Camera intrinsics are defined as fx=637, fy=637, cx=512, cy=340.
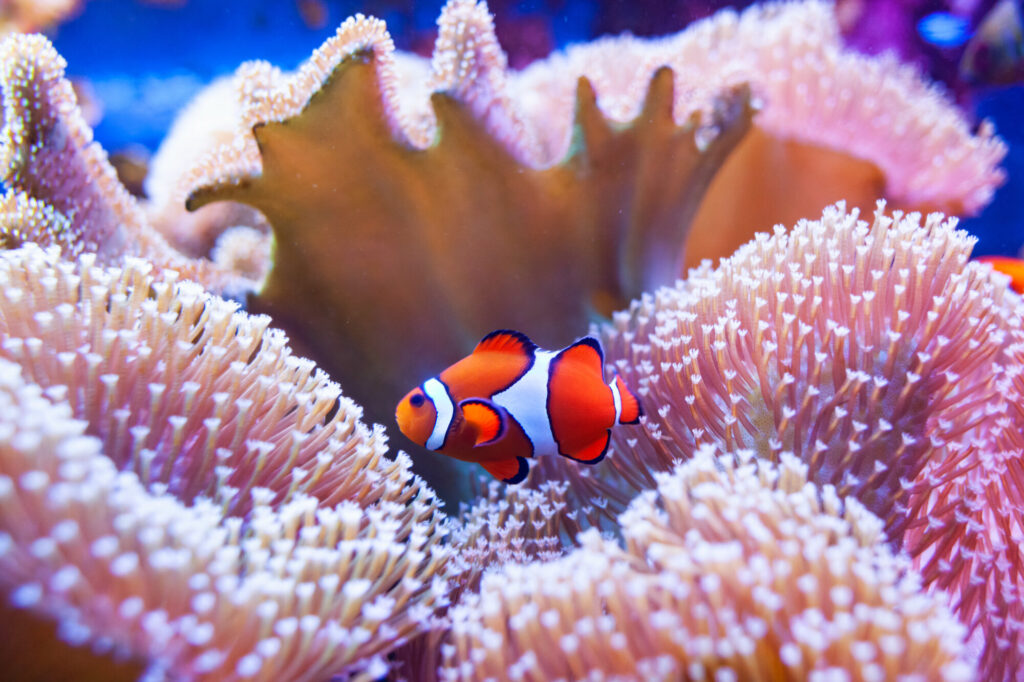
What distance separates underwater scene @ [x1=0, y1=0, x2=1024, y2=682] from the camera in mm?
862

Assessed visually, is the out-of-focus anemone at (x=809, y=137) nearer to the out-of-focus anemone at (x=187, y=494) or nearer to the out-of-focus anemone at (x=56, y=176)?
the out-of-focus anemone at (x=56, y=176)

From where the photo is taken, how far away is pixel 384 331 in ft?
6.81

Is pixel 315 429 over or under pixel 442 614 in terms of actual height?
over

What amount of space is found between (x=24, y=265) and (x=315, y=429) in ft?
2.06

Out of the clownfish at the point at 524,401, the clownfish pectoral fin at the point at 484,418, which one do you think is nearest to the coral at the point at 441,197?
the clownfish at the point at 524,401

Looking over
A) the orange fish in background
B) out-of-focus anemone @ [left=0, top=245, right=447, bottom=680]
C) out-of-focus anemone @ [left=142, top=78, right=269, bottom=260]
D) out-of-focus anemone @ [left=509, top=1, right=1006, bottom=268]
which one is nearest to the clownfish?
out-of-focus anemone @ [left=0, top=245, right=447, bottom=680]

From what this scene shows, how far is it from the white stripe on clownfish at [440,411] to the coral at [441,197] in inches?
30.4

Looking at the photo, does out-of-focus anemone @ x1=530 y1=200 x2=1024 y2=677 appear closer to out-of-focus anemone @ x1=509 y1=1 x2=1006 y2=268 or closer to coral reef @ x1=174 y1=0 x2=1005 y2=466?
coral reef @ x1=174 y1=0 x2=1005 y2=466

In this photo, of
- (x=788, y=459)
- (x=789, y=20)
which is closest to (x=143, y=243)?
(x=788, y=459)

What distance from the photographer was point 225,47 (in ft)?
14.2

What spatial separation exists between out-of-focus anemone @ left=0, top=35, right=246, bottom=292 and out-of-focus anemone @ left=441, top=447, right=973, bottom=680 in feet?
4.86

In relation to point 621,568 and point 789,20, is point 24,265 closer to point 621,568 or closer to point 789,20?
point 621,568

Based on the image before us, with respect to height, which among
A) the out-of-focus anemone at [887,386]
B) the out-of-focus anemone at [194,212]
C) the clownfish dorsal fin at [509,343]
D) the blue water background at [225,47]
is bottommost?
the out-of-focus anemone at [887,386]

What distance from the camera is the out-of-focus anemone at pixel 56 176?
5.79 feet
